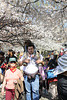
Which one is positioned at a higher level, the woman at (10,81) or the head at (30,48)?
Answer: the head at (30,48)

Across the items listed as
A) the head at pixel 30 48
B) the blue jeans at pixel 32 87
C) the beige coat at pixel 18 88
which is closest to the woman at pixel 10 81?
the beige coat at pixel 18 88

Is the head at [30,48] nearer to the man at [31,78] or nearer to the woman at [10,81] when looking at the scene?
the man at [31,78]

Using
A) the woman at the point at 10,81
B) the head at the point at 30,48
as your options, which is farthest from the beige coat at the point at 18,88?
the head at the point at 30,48

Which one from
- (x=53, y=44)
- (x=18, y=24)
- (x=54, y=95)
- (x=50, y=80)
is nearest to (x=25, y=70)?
(x=50, y=80)

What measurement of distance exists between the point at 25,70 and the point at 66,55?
114 centimetres

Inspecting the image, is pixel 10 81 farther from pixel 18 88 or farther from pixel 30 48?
pixel 30 48

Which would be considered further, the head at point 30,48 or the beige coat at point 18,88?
the head at point 30,48

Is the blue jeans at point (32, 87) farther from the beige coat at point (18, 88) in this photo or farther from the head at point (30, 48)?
the head at point (30, 48)

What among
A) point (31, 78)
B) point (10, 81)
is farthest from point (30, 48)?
point (10, 81)

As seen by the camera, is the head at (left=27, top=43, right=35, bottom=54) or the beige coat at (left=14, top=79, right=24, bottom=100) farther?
the head at (left=27, top=43, right=35, bottom=54)

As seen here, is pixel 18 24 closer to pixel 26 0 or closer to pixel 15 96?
pixel 26 0

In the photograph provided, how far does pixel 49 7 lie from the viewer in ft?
38.1

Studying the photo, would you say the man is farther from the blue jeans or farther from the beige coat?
the beige coat

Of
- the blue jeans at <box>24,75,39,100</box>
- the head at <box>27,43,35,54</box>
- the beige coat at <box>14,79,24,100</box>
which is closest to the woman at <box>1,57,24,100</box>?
the beige coat at <box>14,79,24,100</box>
